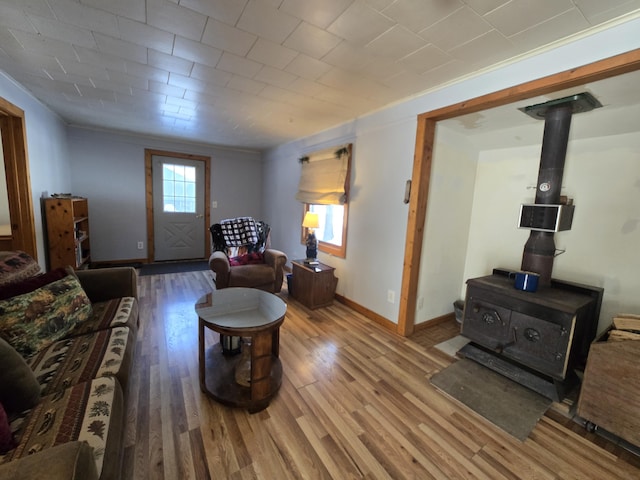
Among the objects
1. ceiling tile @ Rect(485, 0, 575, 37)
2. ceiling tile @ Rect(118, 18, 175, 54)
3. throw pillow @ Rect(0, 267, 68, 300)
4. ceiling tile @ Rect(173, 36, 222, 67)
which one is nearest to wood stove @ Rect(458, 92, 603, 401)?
ceiling tile @ Rect(485, 0, 575, 37)

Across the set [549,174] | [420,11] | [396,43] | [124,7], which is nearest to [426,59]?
[396,43]

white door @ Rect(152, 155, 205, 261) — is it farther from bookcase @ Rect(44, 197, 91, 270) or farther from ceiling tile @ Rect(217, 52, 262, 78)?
ceiling tile @ Rect(217, 52, 262, 78)

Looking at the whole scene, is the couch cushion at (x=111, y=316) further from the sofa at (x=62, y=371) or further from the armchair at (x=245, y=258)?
the armchair at (x=245, y=258)

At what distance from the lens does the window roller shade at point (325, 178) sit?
10.7ft

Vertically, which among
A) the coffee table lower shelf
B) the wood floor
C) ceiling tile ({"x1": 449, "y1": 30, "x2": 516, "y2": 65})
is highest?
ceiling tile ({"x1": 449, "y1": 30, "x2": 516, "y2": 65})

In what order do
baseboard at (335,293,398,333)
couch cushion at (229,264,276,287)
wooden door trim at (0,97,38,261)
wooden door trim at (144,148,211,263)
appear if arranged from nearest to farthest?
wooden door trim at (0,97,38,261) < baseboard at (335,293,398,333) < couch cushion at (229,264,276,287) < wooden door trim at (144,148,211,263)

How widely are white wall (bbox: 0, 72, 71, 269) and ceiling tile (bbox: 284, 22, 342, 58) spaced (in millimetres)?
2620

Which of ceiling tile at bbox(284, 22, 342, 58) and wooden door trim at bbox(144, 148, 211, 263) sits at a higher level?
ceiling tile at bbox(284, 22, 342, 58)

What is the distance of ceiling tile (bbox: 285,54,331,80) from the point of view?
1.88 m

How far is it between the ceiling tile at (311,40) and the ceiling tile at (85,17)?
3.30ft

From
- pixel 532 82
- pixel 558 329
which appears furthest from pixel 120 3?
pixel 558 329

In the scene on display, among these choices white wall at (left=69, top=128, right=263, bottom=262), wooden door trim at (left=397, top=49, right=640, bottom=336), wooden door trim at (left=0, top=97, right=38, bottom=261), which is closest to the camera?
wooden door trim at (left=397, top=49, right=640, bottom=336)

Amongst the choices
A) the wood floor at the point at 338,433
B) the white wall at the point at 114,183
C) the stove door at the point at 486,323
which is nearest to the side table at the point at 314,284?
the wood floor at the point at 338,433

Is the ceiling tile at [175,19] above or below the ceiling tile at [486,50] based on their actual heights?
below
